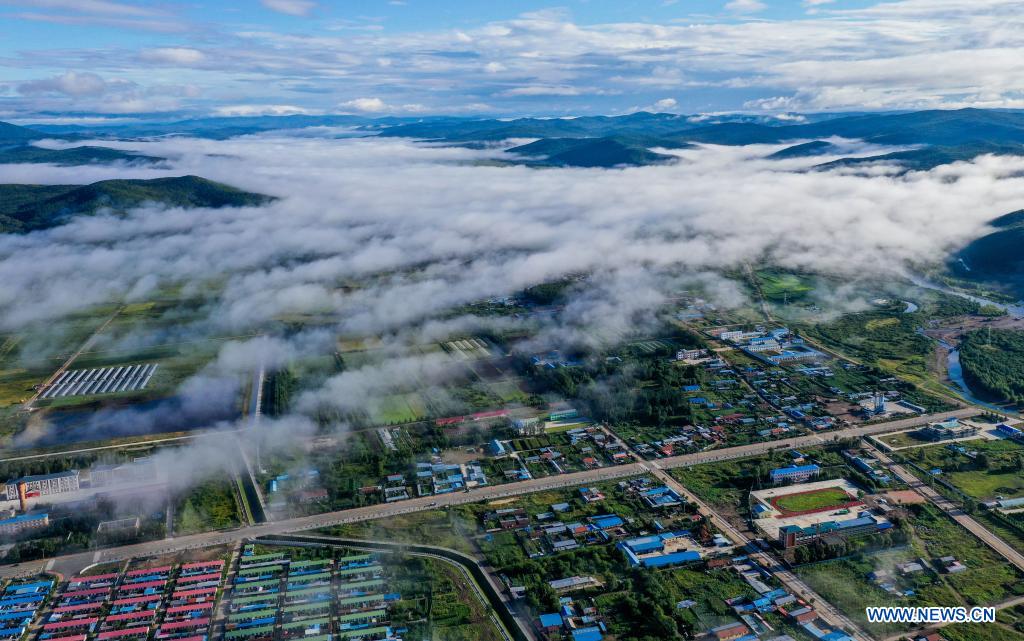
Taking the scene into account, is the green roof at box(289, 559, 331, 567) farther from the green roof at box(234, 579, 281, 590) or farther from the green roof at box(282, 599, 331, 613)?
the green roof at box(282, 599, 331, 613)

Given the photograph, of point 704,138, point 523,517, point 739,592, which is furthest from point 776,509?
point 704,138

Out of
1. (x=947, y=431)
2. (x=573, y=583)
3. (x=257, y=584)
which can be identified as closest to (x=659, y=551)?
(x=573, y=583)

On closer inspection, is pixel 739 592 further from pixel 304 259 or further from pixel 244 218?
pixel 244 218

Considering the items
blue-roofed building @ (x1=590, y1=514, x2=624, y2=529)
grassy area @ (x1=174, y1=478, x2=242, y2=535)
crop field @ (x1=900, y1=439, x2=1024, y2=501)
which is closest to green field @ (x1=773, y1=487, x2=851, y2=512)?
crop field @ (x1=900, y1=439, x2=1024, y2=501)

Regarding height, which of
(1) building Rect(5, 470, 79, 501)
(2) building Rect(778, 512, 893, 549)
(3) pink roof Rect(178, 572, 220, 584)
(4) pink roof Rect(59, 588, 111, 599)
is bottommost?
(2) building Rect(778, 512, 893, 549)

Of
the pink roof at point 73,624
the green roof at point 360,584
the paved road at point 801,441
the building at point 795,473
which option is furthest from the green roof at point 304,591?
the building at point 795,473
